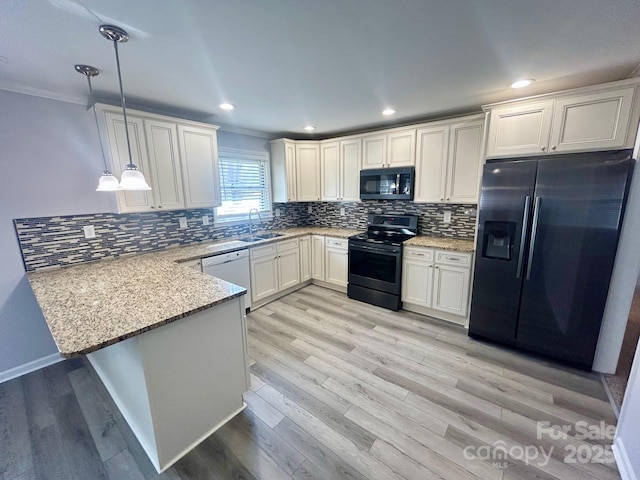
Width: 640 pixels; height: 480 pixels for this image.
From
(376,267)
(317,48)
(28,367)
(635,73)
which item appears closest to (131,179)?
(317,48)

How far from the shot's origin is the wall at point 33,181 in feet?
6.84

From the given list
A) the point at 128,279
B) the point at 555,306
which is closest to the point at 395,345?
the point at 555,306

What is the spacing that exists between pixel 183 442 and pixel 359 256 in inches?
103

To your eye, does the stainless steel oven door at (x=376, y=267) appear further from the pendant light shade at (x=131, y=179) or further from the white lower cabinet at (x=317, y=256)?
the pendant light shade at (x=131, y=179)

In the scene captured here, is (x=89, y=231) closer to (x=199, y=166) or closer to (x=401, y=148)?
(x=199, y=166)

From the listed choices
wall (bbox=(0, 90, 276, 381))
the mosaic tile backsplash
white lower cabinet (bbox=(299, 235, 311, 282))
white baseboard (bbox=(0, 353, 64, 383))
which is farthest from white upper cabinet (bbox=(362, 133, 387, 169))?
white baseboard (bbox=(0, 353, 64, 383))

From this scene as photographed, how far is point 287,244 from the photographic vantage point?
3797 mm

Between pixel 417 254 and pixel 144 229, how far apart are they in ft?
10.1

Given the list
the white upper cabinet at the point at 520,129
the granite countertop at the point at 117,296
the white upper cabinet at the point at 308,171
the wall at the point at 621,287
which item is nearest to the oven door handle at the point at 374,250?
the white upper cabinet at the point at 308,171

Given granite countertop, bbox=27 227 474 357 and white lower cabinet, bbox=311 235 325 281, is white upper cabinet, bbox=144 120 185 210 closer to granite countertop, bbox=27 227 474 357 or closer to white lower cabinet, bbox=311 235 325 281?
granite countertop, bbox=27 227 474 357

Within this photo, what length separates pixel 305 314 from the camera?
3322 millimetres

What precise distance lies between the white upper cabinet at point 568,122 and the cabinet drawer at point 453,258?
3.42 feet

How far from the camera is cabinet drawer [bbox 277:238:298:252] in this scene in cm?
368

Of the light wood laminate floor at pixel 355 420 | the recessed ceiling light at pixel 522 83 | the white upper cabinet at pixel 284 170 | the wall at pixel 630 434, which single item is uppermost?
the recessed ceiling light at pixel 522 83
